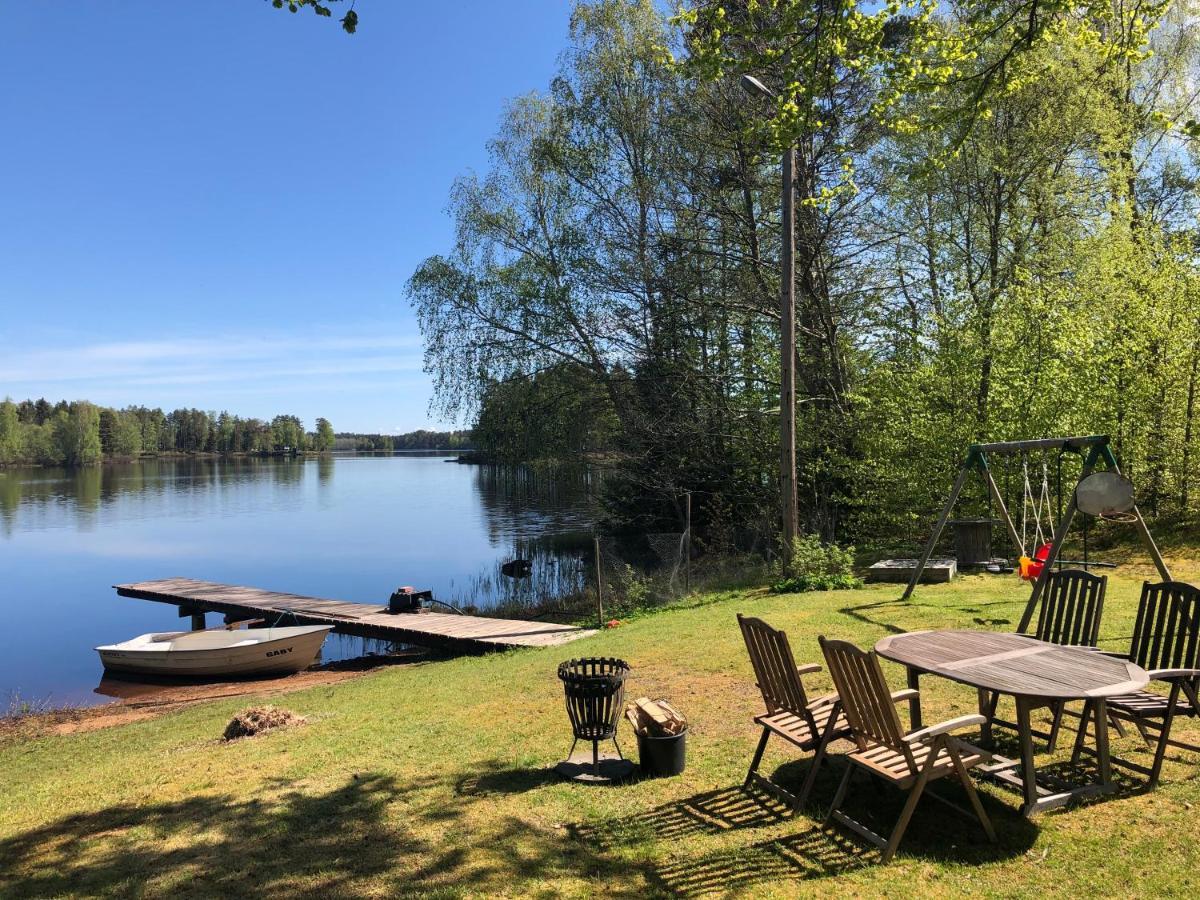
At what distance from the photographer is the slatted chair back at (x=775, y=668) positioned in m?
4.53

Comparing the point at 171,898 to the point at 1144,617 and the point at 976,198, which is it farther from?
the point at 976,198

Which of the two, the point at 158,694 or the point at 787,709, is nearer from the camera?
the point at 787,709

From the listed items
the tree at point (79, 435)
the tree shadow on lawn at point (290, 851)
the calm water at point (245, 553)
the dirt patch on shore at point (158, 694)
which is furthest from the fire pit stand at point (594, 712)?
the tree at point (79, 435)

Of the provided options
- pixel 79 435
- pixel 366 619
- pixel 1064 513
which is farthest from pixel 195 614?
pixel 79 435

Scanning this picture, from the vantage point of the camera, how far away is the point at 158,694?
14.6 metres

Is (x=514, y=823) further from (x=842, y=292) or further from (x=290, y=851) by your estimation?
(x=842, y=292)

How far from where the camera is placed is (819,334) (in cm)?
1872

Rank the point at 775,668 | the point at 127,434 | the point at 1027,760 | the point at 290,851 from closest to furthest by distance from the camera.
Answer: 1. the point at 1027,760
2. the point at 290,851
3. the point at 775,668
4. the point at 127,434

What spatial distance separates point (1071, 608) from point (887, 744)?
9.32 ft

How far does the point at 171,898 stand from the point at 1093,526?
17.5m

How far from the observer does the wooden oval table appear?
400 centimetres

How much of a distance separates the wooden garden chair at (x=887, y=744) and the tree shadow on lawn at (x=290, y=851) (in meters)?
1.33

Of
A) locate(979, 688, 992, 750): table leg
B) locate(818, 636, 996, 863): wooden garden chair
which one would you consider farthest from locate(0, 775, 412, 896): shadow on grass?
locate(979, 688, 992, 750): table leg

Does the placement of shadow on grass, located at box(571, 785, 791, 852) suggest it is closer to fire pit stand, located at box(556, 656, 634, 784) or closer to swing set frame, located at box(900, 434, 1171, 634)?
fire pit stand, located at box(556, 656, 634, 784)
